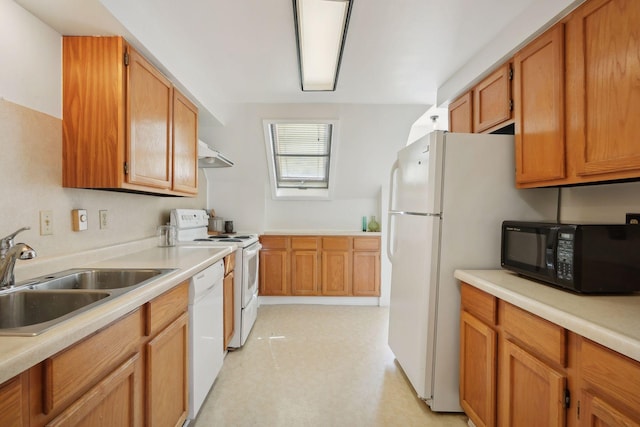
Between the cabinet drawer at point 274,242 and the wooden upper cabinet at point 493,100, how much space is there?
8.11ft

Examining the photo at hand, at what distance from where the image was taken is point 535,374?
1.19 m

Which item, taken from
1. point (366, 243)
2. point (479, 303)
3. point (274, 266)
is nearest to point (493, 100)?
point (479, 303)

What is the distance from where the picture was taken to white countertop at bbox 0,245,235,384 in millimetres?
645

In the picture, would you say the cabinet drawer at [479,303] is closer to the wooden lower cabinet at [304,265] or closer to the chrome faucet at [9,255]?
the chrome faucet at [9,255]

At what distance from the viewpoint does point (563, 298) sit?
1.19 metres

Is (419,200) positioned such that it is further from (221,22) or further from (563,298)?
(221,22)

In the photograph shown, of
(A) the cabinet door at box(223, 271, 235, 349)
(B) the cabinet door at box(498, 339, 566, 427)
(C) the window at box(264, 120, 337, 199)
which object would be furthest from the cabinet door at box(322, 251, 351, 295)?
(B) the cabinet door at box(498, 339, 566, 427)

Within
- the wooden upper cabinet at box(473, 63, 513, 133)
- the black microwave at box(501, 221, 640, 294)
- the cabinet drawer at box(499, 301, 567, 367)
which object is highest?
the wooden upper cabinet at box(473, 63, 513, 133)

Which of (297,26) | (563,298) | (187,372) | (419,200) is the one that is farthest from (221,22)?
→ (563,298)

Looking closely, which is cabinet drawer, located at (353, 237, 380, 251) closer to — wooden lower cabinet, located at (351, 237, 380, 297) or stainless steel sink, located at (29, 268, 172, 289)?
wooden lower cabinet, located at (351, 237, 380, 297)

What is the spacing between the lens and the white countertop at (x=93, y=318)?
0.65 metres

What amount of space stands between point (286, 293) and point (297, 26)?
300 centimetres

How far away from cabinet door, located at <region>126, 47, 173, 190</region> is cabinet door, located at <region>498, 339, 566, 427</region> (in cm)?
202

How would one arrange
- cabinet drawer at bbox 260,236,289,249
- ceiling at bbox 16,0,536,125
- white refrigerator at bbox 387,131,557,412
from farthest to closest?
cabinet drawer at bbox 260,236,289,249
white refrigerator at bbox 387,131,557,412
ceiling at bbox 16,0,536,125
